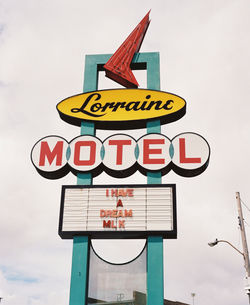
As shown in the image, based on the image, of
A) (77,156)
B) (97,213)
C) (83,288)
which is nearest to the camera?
(83,288)

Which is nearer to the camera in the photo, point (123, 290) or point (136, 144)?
point (123, 290)

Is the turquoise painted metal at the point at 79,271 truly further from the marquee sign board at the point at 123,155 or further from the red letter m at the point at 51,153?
the red letter m at the point at 51,153

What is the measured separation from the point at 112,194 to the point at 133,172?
1372 millimetres

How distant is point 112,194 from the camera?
598 inches

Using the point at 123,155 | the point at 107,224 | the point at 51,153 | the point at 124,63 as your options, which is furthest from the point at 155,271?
the point at 124,63

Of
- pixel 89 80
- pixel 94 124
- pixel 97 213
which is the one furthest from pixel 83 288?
pixel 89 80

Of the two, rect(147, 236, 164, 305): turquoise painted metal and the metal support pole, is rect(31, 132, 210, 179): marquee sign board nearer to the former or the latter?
the metal support pole

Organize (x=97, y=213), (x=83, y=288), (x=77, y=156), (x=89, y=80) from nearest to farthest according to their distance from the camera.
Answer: (x=83, y=288) → (x=97, y=213) → (x=77, y=156) → (x=89, y=80)

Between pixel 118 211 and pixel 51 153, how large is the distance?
3.41 m

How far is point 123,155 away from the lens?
52.4ft

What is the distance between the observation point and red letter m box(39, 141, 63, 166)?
633 inches

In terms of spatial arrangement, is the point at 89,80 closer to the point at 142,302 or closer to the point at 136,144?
the point at 136,144

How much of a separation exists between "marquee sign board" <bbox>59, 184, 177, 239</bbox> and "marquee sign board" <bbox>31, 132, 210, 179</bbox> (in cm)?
82

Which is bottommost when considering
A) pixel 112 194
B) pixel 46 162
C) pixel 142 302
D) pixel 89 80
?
pixel 142 302
